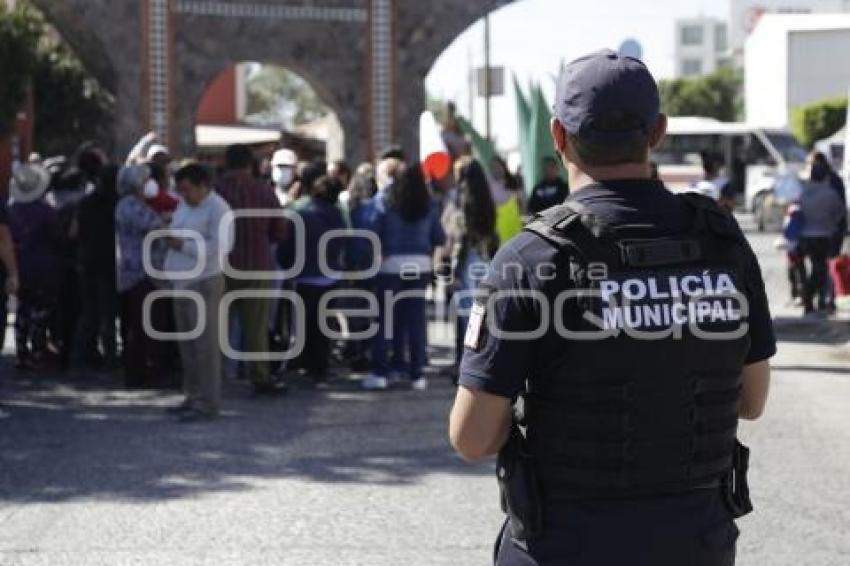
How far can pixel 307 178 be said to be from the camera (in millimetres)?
12078

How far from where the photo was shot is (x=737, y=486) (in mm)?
3363

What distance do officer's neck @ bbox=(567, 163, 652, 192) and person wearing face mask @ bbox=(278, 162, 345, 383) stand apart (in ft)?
28.0

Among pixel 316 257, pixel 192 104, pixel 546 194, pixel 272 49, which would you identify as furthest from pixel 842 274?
pixel 192 104

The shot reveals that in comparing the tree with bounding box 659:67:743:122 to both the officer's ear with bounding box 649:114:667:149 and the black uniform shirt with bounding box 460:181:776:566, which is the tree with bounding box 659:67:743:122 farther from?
the black uniform shirt with bounding box 460:181:776:566

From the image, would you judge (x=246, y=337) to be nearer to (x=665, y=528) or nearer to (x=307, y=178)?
(x=307, y=178)

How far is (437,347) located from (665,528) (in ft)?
36.6

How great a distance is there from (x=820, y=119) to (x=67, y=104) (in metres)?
28.7

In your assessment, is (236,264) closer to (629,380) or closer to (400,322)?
(400,322)

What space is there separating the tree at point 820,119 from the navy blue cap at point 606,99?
49.1 m

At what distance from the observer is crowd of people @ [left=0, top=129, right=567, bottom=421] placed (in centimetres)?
1000

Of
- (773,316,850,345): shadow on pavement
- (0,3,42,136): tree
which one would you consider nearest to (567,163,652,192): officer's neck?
(773,316,850,345): shadow on pavement

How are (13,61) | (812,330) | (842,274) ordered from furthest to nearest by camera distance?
1. (13,61)
2. (812,330)
3. (842,274)

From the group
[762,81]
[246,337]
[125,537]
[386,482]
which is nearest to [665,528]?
[125,537]

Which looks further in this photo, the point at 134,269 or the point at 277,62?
the point at 277,62
